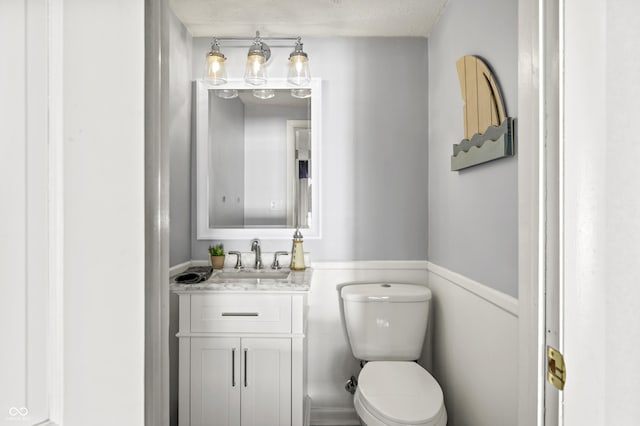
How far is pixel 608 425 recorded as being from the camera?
50 cm

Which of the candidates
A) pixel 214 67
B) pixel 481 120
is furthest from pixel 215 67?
pixel 481 120

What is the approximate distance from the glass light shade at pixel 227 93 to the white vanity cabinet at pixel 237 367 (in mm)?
1156

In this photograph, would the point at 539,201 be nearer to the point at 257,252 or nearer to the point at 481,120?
the point at 481,120

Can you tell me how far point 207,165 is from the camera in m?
2.26

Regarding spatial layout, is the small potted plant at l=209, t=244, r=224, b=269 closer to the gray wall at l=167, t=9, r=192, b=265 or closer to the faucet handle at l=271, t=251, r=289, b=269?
the gray wall at l=167, t=9, r=192, b=265

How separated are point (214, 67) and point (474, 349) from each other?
6.17 feet

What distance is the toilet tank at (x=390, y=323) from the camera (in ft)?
6.56

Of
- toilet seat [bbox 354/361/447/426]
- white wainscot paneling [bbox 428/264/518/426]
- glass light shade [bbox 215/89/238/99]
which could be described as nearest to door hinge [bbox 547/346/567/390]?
white wainscot paneling [bbox 428/264/518/426]

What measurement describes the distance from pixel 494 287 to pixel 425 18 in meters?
1.46

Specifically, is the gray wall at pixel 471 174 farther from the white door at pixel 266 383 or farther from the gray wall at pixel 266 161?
the white door at pixel 266 383

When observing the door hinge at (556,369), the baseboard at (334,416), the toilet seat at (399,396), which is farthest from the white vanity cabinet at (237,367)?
the door hinge at (556,369)
